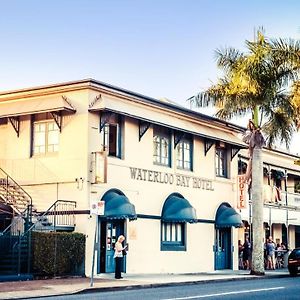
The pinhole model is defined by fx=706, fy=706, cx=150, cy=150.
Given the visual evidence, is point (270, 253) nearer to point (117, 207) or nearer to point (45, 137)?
point (117, 207)

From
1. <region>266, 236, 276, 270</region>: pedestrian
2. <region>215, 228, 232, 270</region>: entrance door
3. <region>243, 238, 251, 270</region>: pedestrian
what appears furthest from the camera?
<region>266, 236, 276, 270</region>: pedestrian

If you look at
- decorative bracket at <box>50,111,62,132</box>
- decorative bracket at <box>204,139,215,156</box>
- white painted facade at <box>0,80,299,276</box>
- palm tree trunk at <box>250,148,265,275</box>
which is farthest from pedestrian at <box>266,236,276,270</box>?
decorative bracket at <box>50,111,62,132</box>

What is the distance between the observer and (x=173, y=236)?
104 ft

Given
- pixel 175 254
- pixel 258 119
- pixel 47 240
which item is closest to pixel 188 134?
pixel 258 119

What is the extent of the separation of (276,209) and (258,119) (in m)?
11.6

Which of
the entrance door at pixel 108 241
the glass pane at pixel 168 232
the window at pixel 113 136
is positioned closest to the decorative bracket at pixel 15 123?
the window at pixel 113 136

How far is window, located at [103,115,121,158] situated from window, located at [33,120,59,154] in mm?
2006

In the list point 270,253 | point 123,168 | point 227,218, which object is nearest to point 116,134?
point 123,168

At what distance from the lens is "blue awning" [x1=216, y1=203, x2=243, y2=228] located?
3409 cm

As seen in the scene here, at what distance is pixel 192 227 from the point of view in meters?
32.7

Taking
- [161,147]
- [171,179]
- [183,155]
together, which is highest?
[161,147]

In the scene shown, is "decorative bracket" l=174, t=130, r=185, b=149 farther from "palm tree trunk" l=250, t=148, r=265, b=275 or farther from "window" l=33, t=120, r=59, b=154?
"window" l=33, t=120, r=59, b=154

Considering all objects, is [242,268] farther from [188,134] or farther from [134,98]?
[134,98]

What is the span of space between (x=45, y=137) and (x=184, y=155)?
23.6 ft
